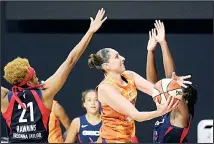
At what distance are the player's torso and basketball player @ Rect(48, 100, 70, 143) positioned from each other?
52.6 inches

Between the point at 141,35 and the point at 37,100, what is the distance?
271cm

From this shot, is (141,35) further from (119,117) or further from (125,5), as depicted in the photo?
(119,117)

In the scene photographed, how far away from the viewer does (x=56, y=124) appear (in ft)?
21.9

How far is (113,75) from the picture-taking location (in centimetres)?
525

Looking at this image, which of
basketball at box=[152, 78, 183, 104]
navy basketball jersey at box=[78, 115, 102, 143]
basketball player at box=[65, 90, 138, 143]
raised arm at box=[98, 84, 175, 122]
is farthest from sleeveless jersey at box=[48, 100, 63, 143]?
basketball at box=[152, 78, 183, 104]

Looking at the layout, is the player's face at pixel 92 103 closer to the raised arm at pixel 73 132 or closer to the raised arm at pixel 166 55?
the raised arm at pixel 73 132

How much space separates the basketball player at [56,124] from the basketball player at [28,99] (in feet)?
4.14

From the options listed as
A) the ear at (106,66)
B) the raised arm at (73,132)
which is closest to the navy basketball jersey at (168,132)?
the ear at (106,66)

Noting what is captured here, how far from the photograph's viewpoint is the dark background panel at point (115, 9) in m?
7.19

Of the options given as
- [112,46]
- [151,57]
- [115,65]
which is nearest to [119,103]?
[115,65]

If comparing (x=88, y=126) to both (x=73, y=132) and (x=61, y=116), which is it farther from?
(x=61, y=116)

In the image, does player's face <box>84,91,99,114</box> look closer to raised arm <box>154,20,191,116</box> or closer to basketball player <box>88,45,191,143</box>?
raised arm <box>154,20,191,116</box>

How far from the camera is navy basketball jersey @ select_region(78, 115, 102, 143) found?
634cm

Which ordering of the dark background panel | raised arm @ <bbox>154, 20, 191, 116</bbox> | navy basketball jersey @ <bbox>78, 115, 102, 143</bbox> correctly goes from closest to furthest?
1. raised arm @ <bbox>154, 20, 191, 116</bbox>
2. navy basketball jersey @ <bbox>78, 115, 102, 143</bbox>
3. the dark background panel
